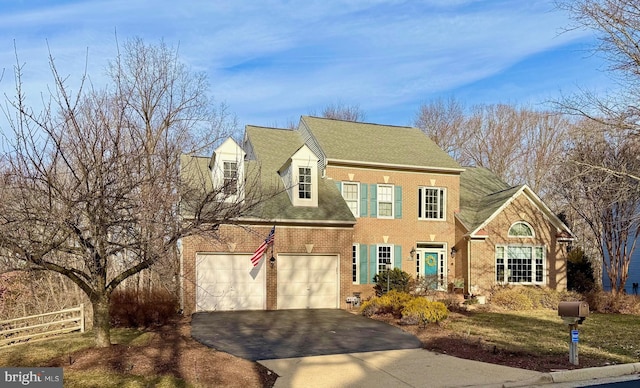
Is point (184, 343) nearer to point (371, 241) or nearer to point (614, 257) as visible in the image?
point (371, 241)

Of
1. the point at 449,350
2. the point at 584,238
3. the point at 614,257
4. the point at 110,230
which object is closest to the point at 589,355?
the point at 449,350

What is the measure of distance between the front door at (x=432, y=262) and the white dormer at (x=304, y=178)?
6.13 metres

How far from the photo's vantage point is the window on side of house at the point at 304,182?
19.8m

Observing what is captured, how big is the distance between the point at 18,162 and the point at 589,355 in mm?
12151

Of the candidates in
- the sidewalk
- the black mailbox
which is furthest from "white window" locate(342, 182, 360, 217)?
the black mailbox

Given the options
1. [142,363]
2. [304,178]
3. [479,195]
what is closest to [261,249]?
[304,178]

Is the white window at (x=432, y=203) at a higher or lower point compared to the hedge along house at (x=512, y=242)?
higher

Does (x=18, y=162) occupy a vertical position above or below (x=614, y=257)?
above

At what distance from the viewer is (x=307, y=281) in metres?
19.1

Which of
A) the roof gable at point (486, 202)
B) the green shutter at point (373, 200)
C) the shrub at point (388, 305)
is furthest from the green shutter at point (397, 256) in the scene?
the shrub at point (388, 305)

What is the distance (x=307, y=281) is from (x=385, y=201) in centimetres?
548

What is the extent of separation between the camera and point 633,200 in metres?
20.7

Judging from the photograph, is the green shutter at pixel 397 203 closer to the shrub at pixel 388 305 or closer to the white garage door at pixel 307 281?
the white garage door at pixel 307 281

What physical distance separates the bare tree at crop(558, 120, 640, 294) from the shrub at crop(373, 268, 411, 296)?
729cm
